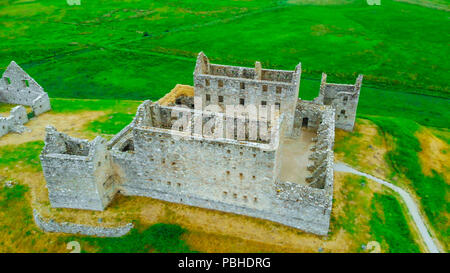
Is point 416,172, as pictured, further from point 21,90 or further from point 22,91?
point 21,90

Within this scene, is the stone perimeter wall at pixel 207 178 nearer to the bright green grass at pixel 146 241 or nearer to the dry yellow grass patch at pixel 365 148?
the bright green grass at pixel 146 241

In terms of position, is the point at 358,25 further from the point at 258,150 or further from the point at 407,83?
the point at 258,150

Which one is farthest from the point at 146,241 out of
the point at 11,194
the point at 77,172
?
the point at 11,194

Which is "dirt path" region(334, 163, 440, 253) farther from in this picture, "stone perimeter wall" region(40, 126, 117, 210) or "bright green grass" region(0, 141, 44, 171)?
"bright green grass" region(0, 141, 44, 171)

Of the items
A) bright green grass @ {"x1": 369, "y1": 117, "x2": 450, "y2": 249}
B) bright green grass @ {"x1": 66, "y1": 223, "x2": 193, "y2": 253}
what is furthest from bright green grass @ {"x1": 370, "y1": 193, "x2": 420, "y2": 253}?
bright green grass @ {"x1": 66, "y1": 223, "x2": 193, "y2": 253}

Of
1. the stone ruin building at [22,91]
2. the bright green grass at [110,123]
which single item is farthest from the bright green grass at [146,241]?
the stone ruin building at [22,91]
